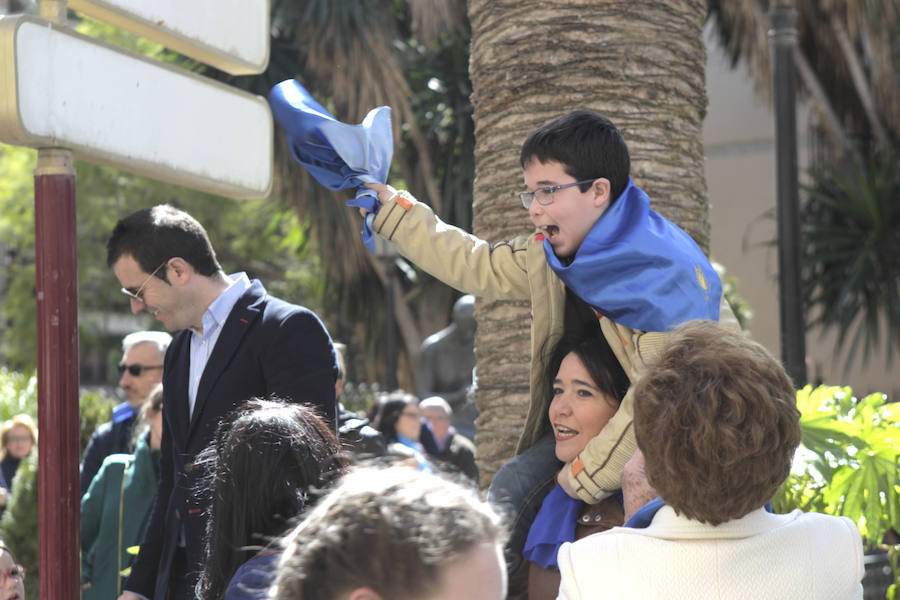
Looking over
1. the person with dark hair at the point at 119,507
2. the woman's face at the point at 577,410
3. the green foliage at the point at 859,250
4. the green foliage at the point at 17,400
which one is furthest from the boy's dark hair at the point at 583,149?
the green foliage at the point at 859,250

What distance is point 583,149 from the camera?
305 centimetres

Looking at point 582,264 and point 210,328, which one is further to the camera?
point 210,328

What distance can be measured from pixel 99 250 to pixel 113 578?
2169 cm

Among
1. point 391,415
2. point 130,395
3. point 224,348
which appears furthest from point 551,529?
point 391,415

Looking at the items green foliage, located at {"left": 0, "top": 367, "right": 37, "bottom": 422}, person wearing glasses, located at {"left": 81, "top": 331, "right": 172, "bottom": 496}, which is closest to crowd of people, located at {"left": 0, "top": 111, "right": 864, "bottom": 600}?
person wearing glasses, located at {"left": 81, "top": 331, "right": 172, "bottom": 496}

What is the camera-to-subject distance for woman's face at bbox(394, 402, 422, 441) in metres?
8.71

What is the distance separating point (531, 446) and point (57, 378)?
1.33m

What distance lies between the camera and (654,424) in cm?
221

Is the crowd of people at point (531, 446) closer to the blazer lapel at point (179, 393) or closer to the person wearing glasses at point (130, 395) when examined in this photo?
the blazer lapel at point (179, 393)

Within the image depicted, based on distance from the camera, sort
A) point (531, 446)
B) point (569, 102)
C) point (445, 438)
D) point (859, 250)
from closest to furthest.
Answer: point (531, 446), point (569, 102), point (445, 438), point (859, 250)

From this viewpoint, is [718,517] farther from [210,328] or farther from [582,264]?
[210,328]

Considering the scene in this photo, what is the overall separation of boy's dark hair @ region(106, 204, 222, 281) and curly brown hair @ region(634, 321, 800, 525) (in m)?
1.88

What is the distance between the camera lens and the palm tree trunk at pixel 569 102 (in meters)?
4.70

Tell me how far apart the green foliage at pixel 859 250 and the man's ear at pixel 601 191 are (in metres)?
13.2
